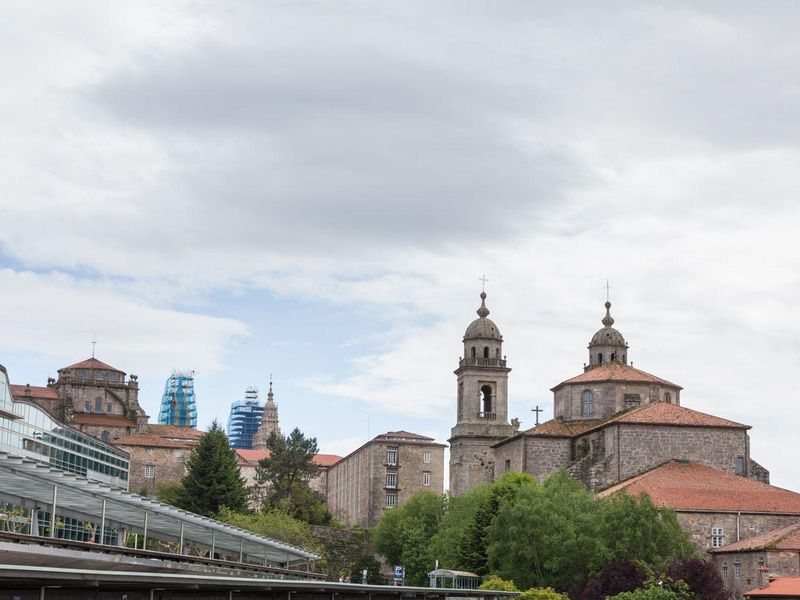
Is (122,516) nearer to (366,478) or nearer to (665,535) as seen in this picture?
(665,535)

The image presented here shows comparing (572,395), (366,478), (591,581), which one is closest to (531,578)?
(591,581)

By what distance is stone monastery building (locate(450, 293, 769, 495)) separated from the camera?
80.6m

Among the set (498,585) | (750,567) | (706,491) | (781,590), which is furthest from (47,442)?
(781,590)

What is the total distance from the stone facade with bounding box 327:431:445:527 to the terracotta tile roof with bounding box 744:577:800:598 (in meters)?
65.4

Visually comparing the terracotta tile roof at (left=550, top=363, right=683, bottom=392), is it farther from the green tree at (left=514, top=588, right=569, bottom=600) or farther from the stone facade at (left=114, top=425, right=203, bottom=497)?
the stone facade at (left=114, top=425, right=203, bottom=497)

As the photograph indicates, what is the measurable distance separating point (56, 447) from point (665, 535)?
43900 millimetres

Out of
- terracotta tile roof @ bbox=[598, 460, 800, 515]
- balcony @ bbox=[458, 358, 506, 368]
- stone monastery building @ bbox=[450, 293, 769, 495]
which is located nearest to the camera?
terracotta tile roof @ bbox=[598, 460, 800, 515]

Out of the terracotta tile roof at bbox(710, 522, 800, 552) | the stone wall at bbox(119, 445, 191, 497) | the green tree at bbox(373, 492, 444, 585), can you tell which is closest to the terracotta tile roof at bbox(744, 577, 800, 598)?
the terracotta tile roof at bbox(710, 522, 800, 552)

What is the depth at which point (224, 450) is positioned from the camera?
9738cm

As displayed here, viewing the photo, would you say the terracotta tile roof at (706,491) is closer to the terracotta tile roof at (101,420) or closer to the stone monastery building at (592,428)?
the stone monastery building at (592,428)

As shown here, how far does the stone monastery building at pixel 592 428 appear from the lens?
264 ft

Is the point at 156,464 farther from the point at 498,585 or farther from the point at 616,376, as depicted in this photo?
the point at 498,585

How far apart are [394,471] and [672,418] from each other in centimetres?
4910

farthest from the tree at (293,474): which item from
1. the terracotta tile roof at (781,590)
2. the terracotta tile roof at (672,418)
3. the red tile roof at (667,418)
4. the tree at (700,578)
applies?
the terracotta tile roof at (781,590)
